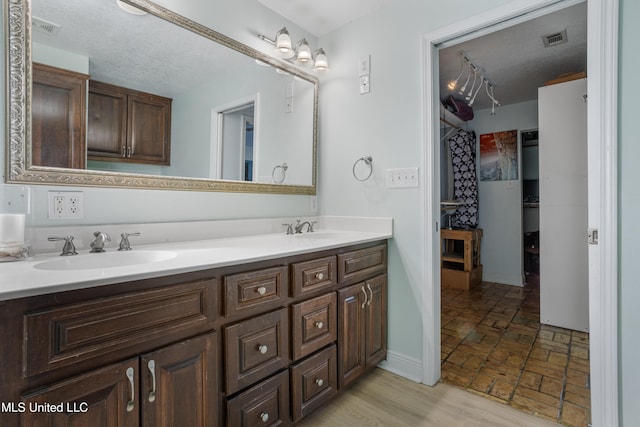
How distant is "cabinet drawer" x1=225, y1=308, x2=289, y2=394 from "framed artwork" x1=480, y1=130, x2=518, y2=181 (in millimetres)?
3799

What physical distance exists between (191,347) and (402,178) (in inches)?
58.7

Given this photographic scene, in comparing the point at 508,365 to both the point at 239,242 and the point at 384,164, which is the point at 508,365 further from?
the point at 239,242

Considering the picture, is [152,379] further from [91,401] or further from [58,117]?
[58,117]

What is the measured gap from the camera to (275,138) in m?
2.21

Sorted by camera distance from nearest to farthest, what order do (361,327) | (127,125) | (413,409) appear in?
(127,125)
(413,409)
(361,327)

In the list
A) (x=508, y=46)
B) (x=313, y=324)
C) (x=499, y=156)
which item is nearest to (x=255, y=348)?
(x=313, y=324)

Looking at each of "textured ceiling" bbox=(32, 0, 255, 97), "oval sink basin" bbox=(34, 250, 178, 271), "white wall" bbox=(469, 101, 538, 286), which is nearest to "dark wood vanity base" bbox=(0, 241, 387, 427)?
"oval sink basin" bbox=(34, 250, 178, 271)

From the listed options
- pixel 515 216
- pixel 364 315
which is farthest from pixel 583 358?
pixel 515 216

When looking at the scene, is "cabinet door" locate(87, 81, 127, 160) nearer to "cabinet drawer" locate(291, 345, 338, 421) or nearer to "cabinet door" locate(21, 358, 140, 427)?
"cabinet door" locate(21, 358, 140, 427)

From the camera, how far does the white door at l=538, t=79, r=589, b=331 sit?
261 centimetres

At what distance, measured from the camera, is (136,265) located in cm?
103

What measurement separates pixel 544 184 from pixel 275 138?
2319mm

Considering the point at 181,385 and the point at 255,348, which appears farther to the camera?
the point at 255,348

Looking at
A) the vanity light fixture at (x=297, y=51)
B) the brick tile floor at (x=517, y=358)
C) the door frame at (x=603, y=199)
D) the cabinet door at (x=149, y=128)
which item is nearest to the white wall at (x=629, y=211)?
the door frame at (x=603, y=199)
